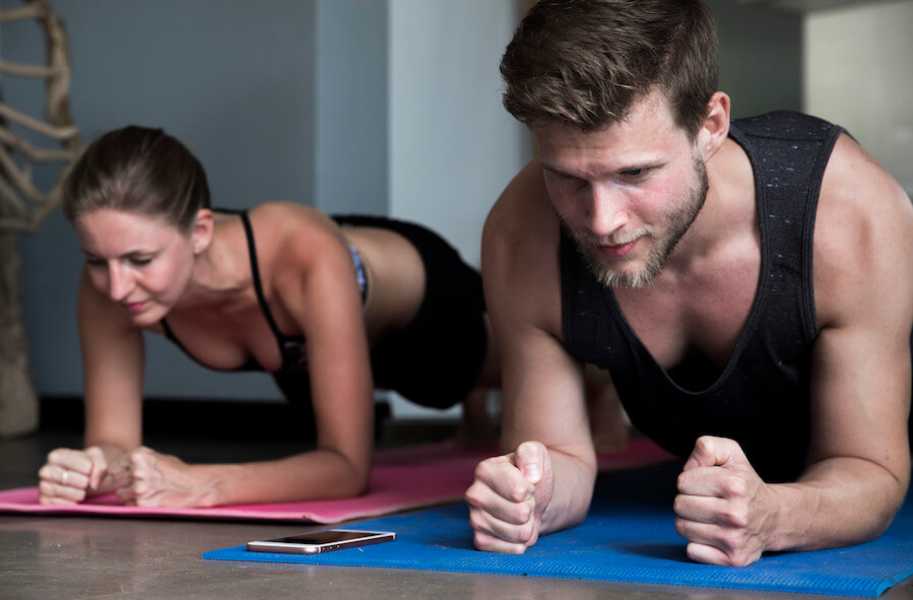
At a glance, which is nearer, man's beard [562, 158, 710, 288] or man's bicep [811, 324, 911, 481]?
man's beard [562, 158, 710, 288]

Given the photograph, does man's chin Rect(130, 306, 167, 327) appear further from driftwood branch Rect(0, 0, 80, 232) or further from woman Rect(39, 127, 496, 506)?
driftwood branch Rect(0, 0, 80, 232)

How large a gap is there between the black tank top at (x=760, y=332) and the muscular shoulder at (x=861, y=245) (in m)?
0.02

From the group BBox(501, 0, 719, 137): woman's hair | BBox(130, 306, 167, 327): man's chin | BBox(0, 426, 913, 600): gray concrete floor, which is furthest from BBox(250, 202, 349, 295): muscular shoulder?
BBox(501, 0, 719, 137): woman's hair

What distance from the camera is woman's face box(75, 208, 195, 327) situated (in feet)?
7.99

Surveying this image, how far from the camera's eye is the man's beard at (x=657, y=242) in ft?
5.79

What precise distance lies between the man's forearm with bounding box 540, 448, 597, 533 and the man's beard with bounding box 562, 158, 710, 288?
31cm

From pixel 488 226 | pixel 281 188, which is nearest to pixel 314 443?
pixel 281 188

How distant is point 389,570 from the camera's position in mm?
1792

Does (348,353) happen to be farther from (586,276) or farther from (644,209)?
(644,209)

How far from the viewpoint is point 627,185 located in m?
1.72

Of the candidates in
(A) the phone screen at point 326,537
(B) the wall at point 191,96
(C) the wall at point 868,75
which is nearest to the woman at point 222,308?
(A) the phone screen at point 326,537

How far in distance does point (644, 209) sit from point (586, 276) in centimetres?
33

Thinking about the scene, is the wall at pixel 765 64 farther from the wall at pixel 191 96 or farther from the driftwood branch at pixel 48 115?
the driftwood branch at pixel 48 115

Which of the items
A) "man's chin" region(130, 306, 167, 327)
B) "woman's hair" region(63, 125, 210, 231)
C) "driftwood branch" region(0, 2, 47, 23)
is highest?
"driftwood branch" region(0, 2, 47, 23)
